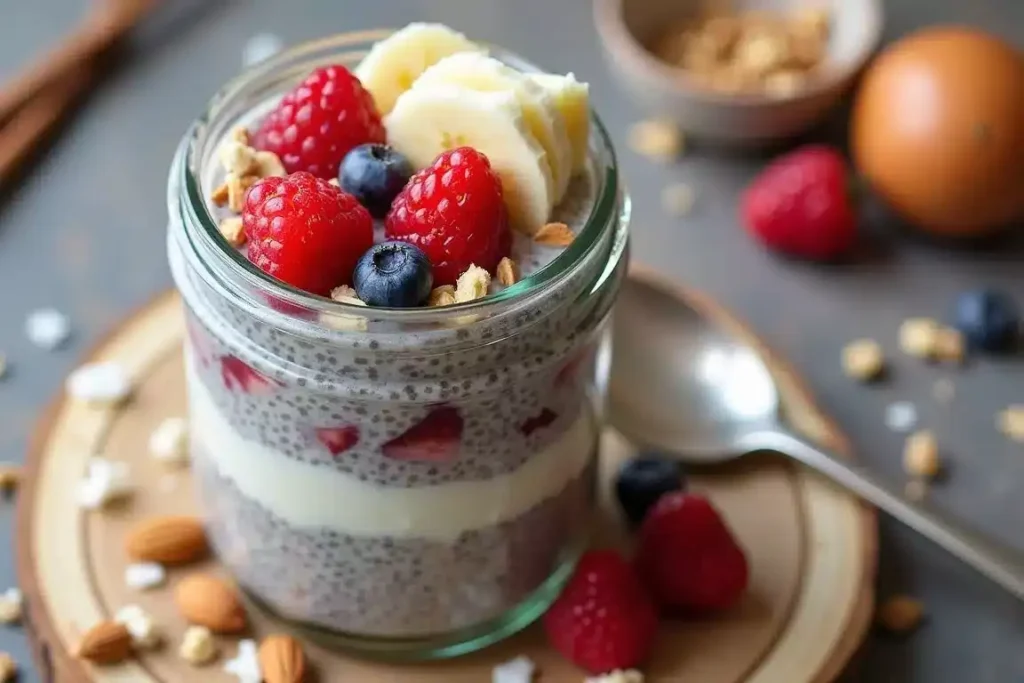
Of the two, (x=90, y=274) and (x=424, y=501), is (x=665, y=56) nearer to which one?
(x=90, y=274)

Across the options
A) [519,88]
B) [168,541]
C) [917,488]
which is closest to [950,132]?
[917,488]

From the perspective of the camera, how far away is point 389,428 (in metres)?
0.80

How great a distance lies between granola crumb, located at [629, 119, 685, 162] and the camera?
1.48m

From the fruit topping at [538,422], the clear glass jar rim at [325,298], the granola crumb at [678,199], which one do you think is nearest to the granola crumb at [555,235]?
the clear glass jar rim at [325,298]

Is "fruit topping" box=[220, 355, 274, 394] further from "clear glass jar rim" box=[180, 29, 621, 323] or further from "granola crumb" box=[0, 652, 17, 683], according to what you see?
"granola crumb" box=[0, 652, 17, 683]

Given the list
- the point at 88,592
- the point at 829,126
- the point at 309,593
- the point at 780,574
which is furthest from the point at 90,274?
the point at 829,126

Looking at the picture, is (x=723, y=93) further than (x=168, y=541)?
Yes

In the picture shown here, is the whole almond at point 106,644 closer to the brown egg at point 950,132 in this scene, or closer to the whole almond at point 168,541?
the whole almond at point 168,541

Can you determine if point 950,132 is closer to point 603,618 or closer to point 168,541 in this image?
point 603,618

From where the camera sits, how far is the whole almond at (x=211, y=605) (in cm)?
96

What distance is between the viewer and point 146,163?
1.42 m

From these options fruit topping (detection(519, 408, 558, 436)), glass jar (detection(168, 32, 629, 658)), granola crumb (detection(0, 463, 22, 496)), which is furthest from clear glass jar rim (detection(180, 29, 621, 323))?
granola crumb (detection(0, 463, 22, 496))

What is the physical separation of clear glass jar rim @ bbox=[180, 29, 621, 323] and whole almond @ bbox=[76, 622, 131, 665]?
0.32m

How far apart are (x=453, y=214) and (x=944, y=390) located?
678 mm
